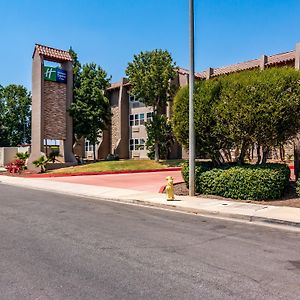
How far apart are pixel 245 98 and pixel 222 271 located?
907 cm

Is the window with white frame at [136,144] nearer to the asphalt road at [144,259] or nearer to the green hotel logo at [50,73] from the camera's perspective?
the green hotel logo at [50,73]

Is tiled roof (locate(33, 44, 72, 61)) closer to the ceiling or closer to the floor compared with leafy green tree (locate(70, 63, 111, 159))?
closer to the ceiling

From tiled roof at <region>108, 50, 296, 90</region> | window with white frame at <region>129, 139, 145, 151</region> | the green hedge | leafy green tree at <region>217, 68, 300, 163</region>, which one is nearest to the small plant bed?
tiled roof at <region>108, 50, 296, 90</region>

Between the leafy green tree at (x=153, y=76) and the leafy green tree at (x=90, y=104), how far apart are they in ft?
18.8

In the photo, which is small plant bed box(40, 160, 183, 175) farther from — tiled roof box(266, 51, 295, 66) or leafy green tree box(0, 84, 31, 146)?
leafy green tree box(0, 84, 31, 146)

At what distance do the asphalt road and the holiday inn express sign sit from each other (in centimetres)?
2669

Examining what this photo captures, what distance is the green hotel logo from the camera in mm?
35422

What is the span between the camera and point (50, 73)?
35688 millimetres

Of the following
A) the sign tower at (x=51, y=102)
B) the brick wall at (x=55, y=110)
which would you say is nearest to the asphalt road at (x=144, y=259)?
the sign tower at (x=51, y=102)

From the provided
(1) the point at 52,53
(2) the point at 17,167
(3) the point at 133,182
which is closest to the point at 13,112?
(1) the point at 52,53

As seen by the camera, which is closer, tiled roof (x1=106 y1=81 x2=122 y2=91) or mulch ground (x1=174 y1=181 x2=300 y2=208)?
mulch ground (x1=174 y1=181 x2=300 y2=208)

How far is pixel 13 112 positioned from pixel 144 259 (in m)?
73.4

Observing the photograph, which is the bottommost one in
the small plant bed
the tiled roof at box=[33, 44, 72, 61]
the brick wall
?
the small plant bed

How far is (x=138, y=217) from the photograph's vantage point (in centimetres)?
1095
